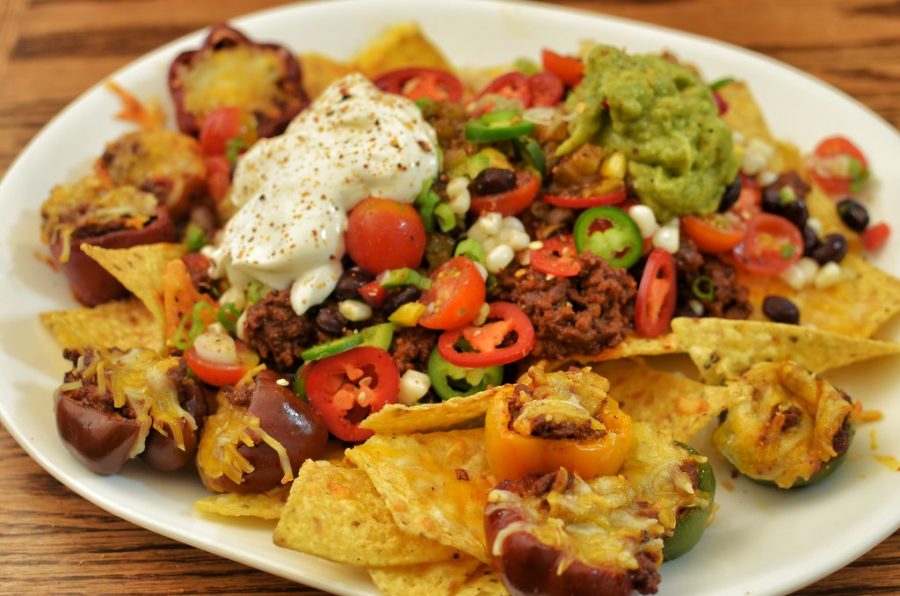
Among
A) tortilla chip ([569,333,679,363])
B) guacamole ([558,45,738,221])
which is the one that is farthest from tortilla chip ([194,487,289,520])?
guacamole ([558,45,738,221])

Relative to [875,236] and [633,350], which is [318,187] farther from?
[875,236]

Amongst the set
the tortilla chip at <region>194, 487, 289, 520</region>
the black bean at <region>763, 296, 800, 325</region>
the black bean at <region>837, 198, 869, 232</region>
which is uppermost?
the black bean at <region>837, 198, 869, 232</region>

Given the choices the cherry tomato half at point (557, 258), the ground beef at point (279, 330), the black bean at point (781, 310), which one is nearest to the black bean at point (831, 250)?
the black bean at point (781, 310)

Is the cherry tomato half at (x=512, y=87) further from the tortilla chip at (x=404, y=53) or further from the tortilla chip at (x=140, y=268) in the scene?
the tortilla chip at (x=140, y=268)

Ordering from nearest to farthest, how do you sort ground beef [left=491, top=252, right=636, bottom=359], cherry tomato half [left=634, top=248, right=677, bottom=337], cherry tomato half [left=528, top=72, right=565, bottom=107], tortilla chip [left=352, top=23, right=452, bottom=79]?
1. ground beef [left=491, top=252, right=636, bottom=359]
2. cherry tomato half [left=634, top=248, right=677, bottom=337]
3. cherry tomato half [left=528, top=72, right=565, bottom=107]
4. tortilla chip [left=352, top=23, right=452, bottom=79]

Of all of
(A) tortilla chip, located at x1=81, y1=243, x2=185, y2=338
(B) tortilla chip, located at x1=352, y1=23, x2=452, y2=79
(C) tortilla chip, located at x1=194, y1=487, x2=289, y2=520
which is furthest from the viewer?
(B) tortilla chip, located at x1=352, y1=23, x2=452, y2=79

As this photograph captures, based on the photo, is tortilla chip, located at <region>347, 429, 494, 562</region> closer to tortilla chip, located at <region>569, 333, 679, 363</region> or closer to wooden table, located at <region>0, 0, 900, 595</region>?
tortilla chip, located at <region>569, 333, 679, 363</region>

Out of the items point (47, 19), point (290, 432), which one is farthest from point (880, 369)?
point (47, 19)

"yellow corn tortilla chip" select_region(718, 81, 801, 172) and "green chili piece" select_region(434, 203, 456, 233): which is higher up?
"yellow corn tortilla chip" select_region(718, 81, 801, 172)
